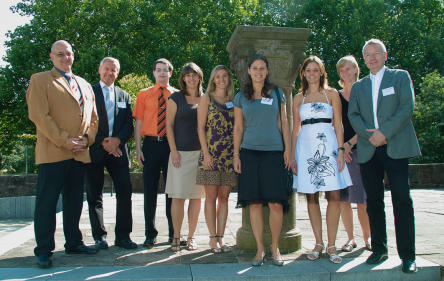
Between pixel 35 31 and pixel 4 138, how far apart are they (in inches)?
253

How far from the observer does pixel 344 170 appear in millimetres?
3953

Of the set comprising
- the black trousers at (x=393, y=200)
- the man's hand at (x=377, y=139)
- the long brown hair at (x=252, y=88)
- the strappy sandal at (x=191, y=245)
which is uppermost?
the long brown hair at (x=252, y=88)

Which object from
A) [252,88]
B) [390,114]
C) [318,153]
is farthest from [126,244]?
[390,114]

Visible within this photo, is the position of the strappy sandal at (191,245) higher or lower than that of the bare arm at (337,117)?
lower

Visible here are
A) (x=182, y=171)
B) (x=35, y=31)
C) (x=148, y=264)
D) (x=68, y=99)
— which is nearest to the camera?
(x=148, y=264)

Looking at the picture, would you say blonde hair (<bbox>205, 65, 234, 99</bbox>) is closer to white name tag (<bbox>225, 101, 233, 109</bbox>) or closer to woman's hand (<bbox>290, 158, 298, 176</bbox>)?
white name tag (<bbox>225, 101, 233, 109</bbox>)

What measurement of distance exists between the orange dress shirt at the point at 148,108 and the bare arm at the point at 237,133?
1184 millimetres

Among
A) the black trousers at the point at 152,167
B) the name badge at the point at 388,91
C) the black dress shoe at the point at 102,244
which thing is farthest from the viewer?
the black trousers at the point at 152,167

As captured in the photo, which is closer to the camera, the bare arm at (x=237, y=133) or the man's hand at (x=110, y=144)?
the bare arm at (x=237, y=133)

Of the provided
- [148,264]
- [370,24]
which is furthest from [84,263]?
[370,24]

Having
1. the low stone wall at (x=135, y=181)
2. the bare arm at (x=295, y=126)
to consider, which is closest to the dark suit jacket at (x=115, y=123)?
the bare arm at (x=295, y=126)

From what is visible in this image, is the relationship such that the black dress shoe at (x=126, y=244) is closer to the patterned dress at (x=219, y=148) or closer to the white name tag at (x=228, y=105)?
the patterned dress at (x=219, y=148)

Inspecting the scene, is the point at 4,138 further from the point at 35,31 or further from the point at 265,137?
the point at 265,137

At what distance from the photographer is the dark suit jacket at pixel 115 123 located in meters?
4.42
